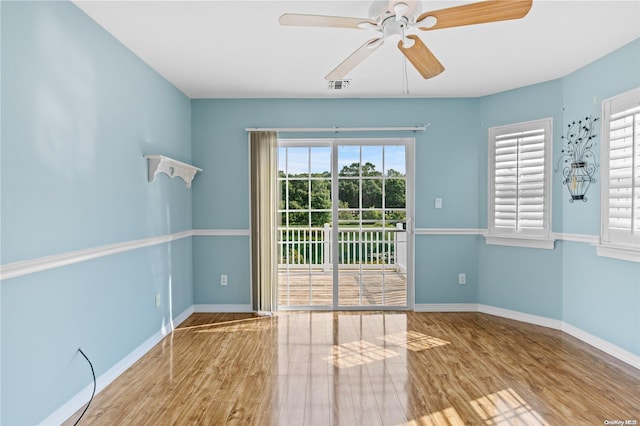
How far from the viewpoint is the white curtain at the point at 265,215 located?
427 cm

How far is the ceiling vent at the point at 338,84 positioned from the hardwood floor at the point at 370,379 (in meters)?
2.51

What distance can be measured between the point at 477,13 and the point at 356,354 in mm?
2576

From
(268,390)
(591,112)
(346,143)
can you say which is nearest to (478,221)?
(591,112)

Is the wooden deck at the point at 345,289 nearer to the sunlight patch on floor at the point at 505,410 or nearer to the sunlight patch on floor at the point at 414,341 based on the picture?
the sunlight patch on floor at the point at 414,341

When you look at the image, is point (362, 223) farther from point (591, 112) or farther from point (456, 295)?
point (591, 112)

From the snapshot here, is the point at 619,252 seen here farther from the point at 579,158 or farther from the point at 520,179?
the point at 520,179

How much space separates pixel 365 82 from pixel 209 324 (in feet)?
9.87

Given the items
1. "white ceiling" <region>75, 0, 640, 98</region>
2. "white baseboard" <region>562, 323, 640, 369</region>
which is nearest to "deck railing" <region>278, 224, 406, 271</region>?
"white ceiling" <region>75, 0, 640, 98</region>

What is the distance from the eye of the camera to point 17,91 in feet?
6.15

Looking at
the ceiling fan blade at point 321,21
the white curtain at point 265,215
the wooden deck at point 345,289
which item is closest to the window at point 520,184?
the wooden deck at point 345,289

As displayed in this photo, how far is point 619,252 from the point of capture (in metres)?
3.00

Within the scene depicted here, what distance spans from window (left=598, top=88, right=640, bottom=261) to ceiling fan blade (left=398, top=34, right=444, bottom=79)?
1.68 m

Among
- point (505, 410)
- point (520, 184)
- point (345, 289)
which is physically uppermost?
point (520, 184)

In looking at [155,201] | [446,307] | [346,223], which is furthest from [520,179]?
[155,201]
